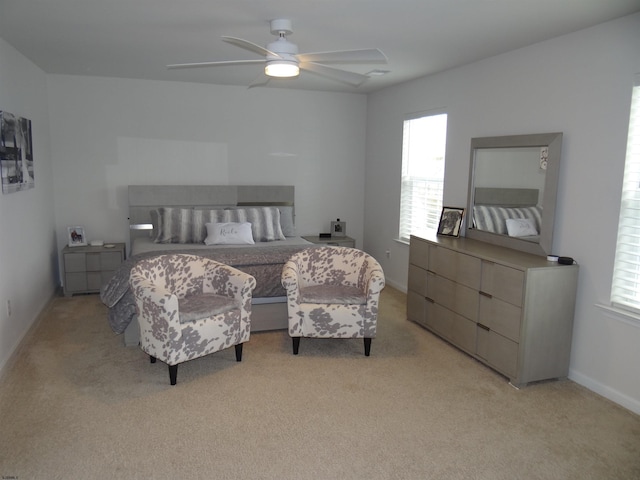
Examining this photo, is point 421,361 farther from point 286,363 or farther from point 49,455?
point 49,455

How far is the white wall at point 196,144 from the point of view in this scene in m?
5.70

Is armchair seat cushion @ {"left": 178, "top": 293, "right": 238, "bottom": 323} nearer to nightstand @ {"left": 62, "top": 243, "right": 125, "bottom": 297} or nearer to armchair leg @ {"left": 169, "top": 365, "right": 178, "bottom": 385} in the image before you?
armchair leg @ {"left": 169, "top": 365, "right": 178, "bottom": 385}

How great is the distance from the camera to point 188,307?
3.59 meters

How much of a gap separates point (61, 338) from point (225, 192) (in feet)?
8.68

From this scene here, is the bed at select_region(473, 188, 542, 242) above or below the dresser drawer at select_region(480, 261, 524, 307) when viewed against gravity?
above

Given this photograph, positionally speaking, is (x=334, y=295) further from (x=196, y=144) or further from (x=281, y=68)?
(x=196, y=144)

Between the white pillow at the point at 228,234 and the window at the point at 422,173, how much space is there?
1.95 m

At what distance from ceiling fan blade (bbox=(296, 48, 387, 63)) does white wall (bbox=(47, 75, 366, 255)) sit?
3.19 m

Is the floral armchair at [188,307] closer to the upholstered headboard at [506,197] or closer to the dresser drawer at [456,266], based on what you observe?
the dresser drawer at [456,266]

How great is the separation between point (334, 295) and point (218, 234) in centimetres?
188

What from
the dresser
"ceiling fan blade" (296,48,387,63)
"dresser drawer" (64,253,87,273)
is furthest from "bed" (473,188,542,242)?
"dresser drawer" (64,253,87,273)

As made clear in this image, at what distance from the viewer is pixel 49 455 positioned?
2.60 meters

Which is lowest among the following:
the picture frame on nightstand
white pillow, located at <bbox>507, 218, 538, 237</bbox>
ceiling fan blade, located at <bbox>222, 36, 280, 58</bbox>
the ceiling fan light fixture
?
the picture frame on nightstand

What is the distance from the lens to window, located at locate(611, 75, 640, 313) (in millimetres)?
3119
